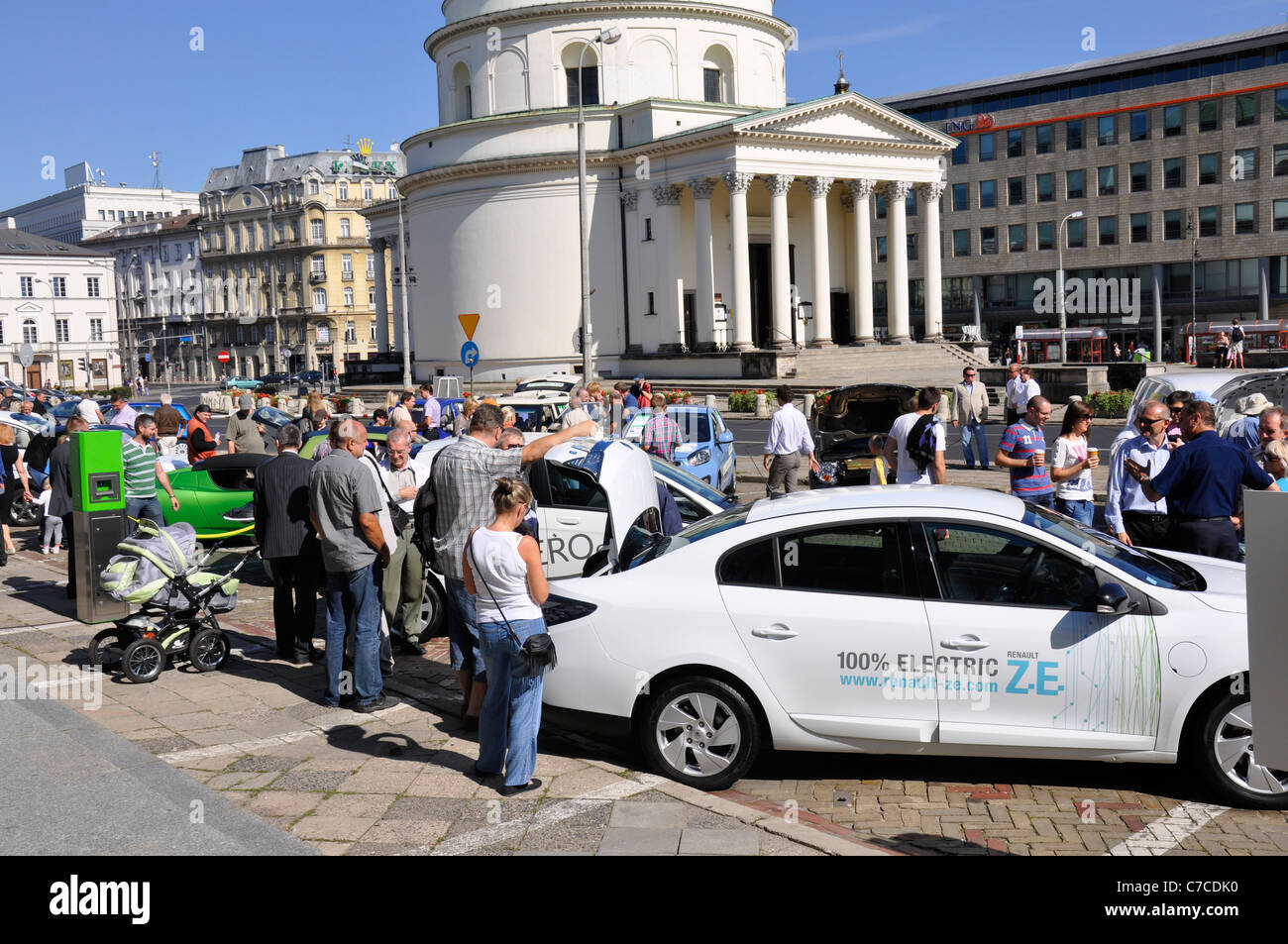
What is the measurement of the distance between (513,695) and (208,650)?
4070 millimetres

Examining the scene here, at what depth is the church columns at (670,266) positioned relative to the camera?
1993 inches

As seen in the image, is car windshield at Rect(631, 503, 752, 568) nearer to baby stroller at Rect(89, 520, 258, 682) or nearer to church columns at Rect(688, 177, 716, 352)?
baby stroller at Rect(89, 520, 258, 682)

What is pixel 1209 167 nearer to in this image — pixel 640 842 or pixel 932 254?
pixel 932 254

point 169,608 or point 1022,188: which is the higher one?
point 1022,188

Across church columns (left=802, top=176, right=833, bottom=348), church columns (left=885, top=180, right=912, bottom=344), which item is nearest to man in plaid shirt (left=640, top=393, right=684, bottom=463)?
church columns (left=802, top=176, right=833, bottom=348)

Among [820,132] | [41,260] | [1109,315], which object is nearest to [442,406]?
[820,132]

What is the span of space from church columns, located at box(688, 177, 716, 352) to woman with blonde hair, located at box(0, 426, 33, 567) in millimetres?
34900

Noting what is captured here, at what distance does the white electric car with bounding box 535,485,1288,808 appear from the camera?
248 inches

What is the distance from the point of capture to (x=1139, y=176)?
7106 cm

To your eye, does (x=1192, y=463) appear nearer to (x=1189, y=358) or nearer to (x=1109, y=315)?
(x=1189, y=358)

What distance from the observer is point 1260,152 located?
66.8 meters

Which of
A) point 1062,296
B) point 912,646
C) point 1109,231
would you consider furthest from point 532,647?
point 1109,231

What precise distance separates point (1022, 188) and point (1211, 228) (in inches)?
466

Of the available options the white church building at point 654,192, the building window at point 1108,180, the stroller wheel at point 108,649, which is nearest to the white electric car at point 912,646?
the stroller wheel at point 108,649
